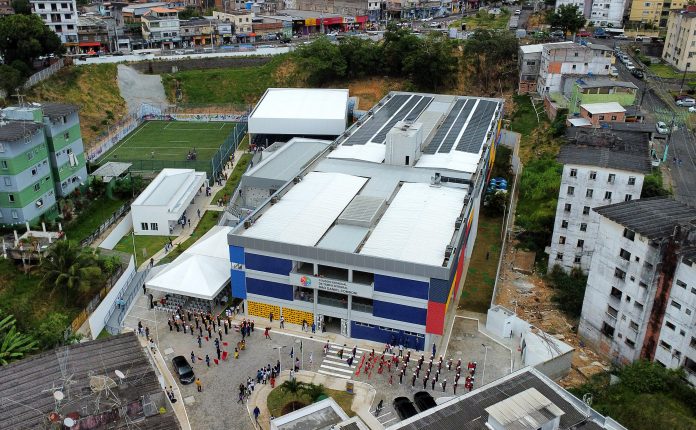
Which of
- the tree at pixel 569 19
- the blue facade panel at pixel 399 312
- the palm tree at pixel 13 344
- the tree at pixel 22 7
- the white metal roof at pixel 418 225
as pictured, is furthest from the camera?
the tree at pixel 22 7

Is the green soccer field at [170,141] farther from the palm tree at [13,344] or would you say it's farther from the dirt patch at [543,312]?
the dirt patch at [543,312]

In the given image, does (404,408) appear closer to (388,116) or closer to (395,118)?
(395,118)

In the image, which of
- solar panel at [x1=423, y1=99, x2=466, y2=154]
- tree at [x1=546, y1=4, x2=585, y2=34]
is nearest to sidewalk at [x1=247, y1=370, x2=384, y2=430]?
solar panel at [x1=423, y1=99, x2=466, y2=154]

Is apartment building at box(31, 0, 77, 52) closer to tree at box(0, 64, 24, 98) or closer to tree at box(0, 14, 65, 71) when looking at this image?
tree at box(0, 14, 65, 71)

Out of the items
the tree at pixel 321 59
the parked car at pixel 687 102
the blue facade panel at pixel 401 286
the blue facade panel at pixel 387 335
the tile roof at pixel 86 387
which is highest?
the tree at pixel 321 59

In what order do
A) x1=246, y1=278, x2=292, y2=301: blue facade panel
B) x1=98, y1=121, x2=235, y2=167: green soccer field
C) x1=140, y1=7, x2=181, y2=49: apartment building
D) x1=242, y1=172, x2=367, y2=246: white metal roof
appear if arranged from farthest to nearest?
1. x1=140, y1=7, x2=181, y2=49: apartment building
2. x1=98, y1=121, x2=235, y2=167: green soccer field
3. x1=242, y1=172, x2=367, y2=246: white metal roof
4. x1=246, y1=278, x2=292, y2=301: blue facade panel

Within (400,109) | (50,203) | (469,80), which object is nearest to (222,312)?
(50,203)

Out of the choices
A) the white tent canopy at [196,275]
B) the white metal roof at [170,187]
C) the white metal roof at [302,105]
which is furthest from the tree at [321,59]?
the white tent canopy at [196,275]
